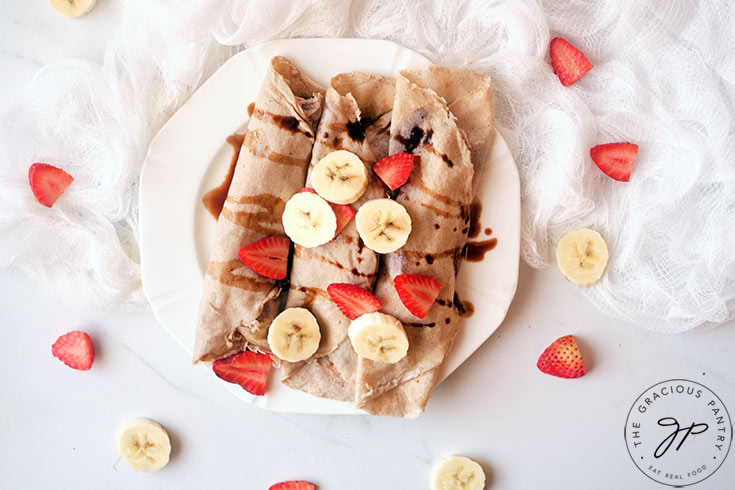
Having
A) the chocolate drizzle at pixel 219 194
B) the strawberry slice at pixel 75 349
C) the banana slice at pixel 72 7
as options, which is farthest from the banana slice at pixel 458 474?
the banana slice at pixel 72 7

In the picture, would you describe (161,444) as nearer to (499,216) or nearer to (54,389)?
(54,389)

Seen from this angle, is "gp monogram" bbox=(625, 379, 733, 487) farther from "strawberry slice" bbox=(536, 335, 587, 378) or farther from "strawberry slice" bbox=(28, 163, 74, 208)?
"strawberry slice" bbox=(28, 163, 74, 208)

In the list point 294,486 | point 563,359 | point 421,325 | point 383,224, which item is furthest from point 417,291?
point 294,486

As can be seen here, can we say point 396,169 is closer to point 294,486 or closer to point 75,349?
point 294,486

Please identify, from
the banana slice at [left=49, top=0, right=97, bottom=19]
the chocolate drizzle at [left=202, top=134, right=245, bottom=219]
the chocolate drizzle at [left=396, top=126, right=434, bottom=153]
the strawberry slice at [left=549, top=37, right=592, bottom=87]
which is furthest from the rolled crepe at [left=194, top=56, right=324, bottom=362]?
the strawberry slice at [left=549, top=37, right=592, bottom=87]

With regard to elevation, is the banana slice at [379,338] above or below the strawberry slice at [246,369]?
above

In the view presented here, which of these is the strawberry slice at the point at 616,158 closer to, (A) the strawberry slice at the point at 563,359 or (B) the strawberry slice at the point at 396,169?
(A) the strawberry slice at the point at 563,359

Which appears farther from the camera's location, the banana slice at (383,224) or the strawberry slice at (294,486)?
the strawberry slice at (294,486)
